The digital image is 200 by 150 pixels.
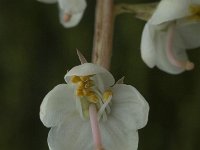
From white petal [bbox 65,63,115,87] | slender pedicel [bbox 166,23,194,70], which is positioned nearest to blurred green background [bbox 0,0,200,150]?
slender pedicel [bbox 166,23,194,70]

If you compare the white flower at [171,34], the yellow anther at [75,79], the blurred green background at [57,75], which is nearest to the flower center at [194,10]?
the white flower at [171,34]

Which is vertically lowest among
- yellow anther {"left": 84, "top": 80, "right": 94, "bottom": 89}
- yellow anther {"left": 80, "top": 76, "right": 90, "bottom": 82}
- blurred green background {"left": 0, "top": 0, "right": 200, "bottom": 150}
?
blurred green background {"left": 0, "top": 0, "right": 200, "bottom": 150}

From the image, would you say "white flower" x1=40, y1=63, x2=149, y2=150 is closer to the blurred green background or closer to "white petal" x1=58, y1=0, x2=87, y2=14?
"white petal" x1=58, y1=0, x2=87, y2=14

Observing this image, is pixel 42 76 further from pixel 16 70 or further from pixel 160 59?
pixel 160 59

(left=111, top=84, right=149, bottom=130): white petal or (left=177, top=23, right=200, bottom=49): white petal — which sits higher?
(left=177, top=23, right=200, bottom=49): white petal

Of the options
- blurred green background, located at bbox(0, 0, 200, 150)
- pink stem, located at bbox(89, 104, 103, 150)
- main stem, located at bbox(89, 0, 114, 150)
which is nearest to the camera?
pink stem, located at bbox(89, 104, 103, 150)

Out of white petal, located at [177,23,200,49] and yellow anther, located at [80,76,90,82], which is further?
white petal, located at [177,23,200,49]

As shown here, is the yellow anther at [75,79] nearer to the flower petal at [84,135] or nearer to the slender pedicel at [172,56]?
the flower petal at [84,135]

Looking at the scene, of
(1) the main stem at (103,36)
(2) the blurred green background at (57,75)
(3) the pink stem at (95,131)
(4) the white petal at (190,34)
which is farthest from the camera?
(2) the blurred green background at (57,75)
